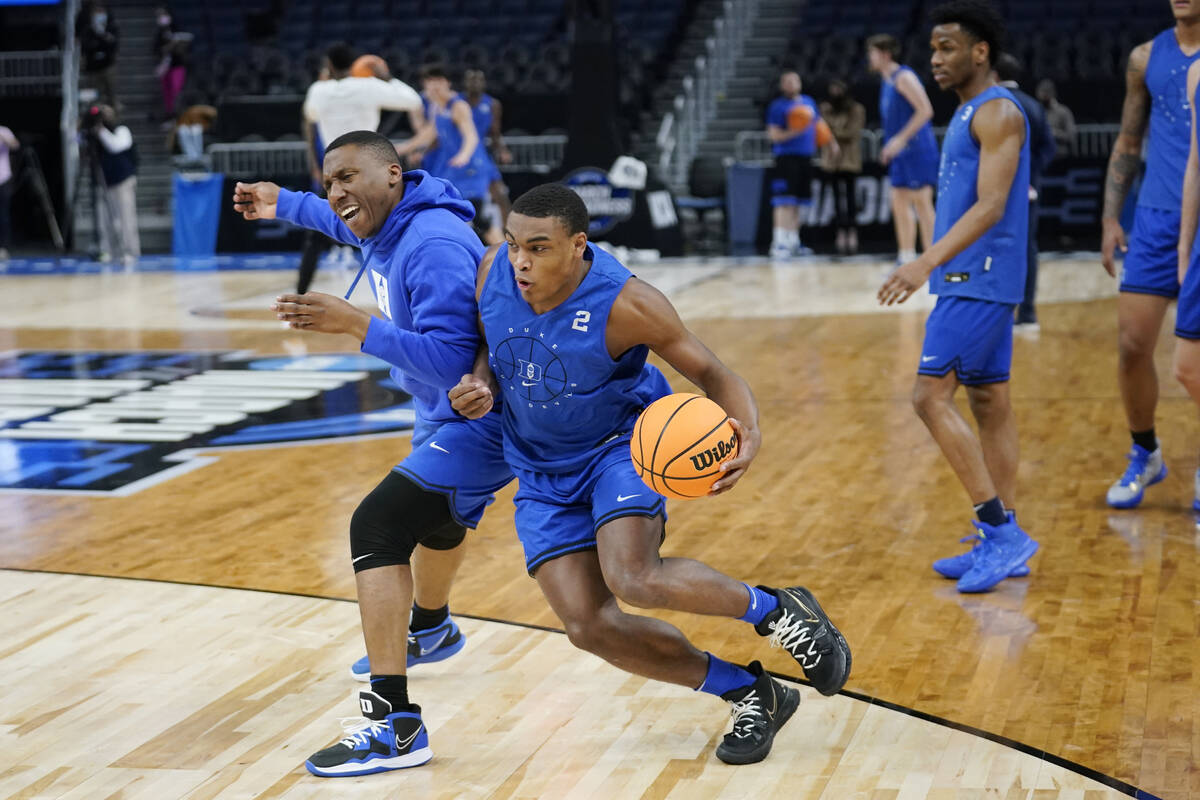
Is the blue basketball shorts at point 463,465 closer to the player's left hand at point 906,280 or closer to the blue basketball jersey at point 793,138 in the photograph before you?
the player's left hand at point 906,280

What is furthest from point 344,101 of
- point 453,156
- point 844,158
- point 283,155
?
point 283,155

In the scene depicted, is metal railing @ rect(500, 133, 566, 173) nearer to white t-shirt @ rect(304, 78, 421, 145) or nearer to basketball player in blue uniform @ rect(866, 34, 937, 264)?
basketball player in blue uniform @ rect(866, 34, 937, 264)

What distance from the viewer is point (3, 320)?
12.5 m

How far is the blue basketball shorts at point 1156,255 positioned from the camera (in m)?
5.52

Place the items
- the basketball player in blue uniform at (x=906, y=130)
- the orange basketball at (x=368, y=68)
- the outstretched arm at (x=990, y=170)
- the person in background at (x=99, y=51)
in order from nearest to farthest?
the outstretched arm at (x=990, y=170) < the orange basketball at (x=368, y=68) < the basketball player in blue uniform at (x=906, y=130) < the person in background at (x=99, y=51)

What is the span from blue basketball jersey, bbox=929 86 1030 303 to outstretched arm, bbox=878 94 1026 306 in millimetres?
43

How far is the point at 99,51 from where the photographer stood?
18781 mm

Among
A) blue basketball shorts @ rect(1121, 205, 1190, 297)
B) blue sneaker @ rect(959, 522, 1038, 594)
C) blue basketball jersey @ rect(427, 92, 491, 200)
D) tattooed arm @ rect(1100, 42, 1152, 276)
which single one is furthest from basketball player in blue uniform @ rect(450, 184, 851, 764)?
blue basketball jersey @ rect(427, 92, 491, 200)

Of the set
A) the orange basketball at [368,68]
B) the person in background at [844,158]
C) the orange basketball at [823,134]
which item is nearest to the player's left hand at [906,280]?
the orange basketball at [368,68]

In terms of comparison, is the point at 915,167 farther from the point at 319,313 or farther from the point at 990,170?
the point at 319,313

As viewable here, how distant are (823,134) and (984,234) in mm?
11063

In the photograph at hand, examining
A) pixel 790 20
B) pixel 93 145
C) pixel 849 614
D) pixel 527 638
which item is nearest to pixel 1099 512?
pixel 849 614

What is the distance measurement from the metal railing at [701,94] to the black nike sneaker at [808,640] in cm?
1495

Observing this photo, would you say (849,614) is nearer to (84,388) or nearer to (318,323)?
(318,323)
